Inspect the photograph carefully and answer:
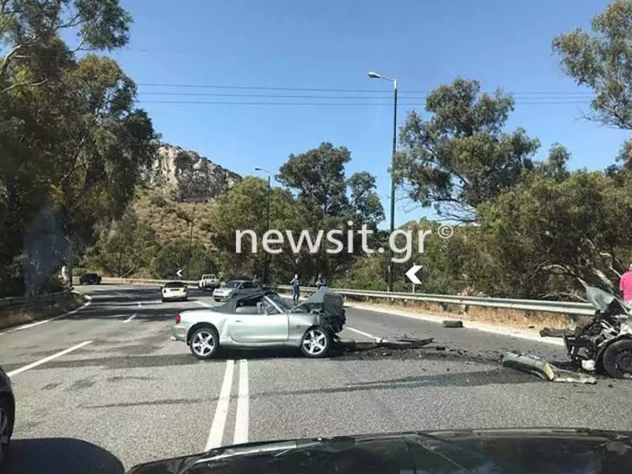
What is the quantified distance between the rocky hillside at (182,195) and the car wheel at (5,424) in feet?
302

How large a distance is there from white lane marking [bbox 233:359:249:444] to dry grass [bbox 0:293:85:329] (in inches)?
626

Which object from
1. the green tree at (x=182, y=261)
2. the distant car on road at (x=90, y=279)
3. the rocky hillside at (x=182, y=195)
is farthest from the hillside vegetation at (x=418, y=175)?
the rocky hillside at (x=182, y=195)

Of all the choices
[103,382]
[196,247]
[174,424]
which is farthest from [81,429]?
[196,247]

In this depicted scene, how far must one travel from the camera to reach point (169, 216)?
136875 millimetres

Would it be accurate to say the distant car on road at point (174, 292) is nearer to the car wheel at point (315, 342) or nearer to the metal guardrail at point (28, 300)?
the metal guardrail at point (28, 300)

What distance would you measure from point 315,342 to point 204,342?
2.19 metres

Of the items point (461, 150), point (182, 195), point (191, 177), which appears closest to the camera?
point (461, 150)

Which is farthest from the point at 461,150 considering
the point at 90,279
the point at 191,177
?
the point at 191,177

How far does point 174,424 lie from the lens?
24.5ft

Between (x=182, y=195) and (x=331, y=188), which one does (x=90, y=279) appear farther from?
(x=182, y=195)

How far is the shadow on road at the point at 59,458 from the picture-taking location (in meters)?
5.89

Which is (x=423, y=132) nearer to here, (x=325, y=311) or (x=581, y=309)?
(x=581, y=309)

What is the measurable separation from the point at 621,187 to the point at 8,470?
85.7ft

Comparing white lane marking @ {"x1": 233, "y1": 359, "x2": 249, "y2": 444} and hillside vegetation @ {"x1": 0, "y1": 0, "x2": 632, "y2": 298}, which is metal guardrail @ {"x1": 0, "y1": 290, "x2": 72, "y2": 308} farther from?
white lane marking @ {"x1": 233, "y1": 359, "x2": 249, "y2": 444}
